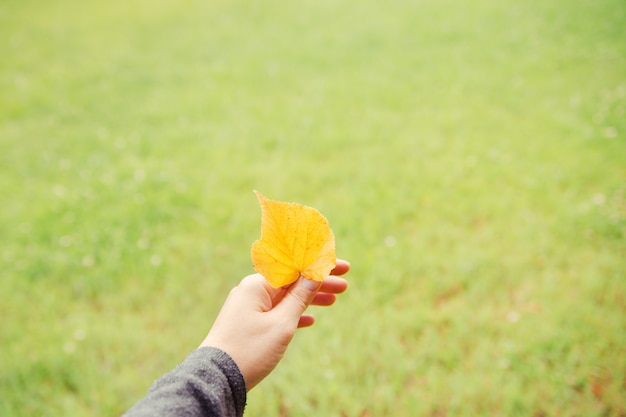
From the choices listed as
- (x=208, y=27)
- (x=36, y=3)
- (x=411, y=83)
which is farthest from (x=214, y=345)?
(x=36, y=3)

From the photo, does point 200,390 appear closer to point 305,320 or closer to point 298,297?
point 298,297


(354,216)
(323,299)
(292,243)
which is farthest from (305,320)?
(354,216)

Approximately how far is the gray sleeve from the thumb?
0.20 m

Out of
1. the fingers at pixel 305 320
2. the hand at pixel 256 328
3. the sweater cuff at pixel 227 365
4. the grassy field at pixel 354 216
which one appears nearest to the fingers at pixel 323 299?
the fingers at pixel 305 320

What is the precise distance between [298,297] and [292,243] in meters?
0.18

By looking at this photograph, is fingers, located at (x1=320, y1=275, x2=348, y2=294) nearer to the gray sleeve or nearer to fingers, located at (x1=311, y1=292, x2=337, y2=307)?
fingers, located at (x1=311, y1=292, x2=337, y2=307)

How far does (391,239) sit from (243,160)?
5.44ft

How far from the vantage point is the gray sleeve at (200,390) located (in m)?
1.01

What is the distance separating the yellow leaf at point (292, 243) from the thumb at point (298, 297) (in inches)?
1.8

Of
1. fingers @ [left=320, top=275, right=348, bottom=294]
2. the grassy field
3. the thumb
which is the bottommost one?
the grassy field

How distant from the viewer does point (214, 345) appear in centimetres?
118

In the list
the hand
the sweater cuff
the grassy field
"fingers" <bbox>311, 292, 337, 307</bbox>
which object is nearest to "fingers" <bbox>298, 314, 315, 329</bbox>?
"fingers" <bbox>311, 292, 337, 307</bbox>

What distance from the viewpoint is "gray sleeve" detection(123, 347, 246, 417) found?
1012mm

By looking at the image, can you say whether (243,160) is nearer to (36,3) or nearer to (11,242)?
(11,242)
